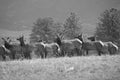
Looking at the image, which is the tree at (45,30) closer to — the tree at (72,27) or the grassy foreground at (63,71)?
the tree at (72,27)

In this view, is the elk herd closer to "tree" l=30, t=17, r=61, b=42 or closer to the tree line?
the tree line

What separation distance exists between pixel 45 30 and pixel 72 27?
6.90 meters

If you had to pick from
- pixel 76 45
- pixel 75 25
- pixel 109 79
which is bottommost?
pixel 109 79

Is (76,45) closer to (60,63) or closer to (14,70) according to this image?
(60,63)

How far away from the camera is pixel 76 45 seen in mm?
24188

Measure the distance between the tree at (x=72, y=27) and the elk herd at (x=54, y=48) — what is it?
76.2 feet

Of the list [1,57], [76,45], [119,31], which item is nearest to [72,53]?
[76,45]

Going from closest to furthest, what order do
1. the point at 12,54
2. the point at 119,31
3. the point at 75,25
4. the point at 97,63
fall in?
1. the point at 97,63
2. the point at 12,54
3. the point at 119,31
4. the point at 75,25

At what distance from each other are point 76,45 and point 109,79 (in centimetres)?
1230

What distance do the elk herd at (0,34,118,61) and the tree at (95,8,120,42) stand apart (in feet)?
56.9

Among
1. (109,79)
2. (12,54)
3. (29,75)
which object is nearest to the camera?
(109,79)

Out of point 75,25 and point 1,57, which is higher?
point 75,25

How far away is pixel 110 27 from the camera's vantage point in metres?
43.5

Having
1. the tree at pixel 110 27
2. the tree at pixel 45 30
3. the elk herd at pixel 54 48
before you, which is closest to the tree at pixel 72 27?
the tree at pixel 45 30
